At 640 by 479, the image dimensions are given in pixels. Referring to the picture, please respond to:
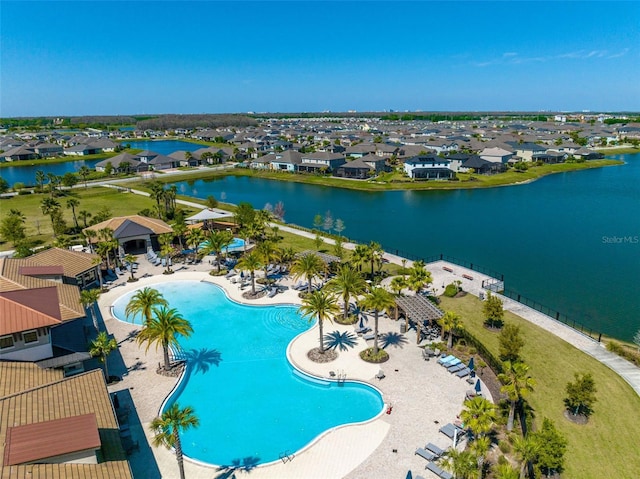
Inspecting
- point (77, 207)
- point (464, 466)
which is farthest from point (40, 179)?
point (464, 466)

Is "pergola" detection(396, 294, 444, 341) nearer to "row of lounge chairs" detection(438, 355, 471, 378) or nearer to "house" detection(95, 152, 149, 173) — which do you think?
"row of lounge chairs" detection(438, 355, 471, 378)

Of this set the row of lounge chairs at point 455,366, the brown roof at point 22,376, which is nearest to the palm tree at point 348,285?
the row of lounge chairs at point 455,366

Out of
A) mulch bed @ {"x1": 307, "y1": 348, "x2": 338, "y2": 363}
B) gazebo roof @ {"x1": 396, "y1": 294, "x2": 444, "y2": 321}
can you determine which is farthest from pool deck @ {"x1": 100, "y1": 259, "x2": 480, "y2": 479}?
gazebo roof @ {"x1": 396, "y1": 294, "x2": 444, "y2": 321}

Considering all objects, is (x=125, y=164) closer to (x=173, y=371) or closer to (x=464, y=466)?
(x=173, y=371)

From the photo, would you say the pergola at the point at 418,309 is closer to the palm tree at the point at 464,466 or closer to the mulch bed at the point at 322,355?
the mulch bed at the point at 322,355

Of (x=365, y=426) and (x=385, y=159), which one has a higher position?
(x=385, y=159)

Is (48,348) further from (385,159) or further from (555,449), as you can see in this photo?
(385,159)

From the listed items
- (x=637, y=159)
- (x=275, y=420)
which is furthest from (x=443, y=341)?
(x=637, y=159)
